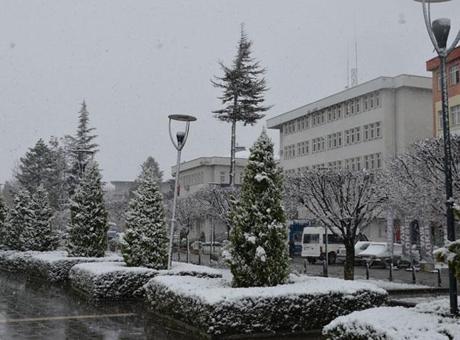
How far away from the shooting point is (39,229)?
2844 cm

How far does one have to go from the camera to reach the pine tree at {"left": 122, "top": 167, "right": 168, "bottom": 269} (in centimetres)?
1767

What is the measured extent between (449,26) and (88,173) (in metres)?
17.0

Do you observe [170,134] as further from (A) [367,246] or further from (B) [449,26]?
(A) [367,246]

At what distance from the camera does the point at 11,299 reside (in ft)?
55.5

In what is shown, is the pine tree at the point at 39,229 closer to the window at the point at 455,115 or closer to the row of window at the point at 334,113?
the window at the point at 455,115

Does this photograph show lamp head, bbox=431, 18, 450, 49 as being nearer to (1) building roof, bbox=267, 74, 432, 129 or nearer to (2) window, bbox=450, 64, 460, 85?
(2) window, bbox=450, 64, 460, 85

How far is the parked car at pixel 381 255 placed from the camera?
3378 cm

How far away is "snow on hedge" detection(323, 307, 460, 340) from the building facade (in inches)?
1353

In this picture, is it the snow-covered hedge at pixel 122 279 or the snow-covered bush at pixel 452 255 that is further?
the snow-covered hedge at pixel 122 279

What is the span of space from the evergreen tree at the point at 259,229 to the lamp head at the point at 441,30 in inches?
187

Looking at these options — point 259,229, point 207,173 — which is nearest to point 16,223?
point 259,229

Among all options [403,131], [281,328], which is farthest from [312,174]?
[403,131]

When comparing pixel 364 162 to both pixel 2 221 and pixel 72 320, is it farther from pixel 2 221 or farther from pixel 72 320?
pixel 72 320

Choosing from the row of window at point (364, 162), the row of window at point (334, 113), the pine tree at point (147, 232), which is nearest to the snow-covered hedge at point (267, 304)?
the pine tree at point (147, 232)
